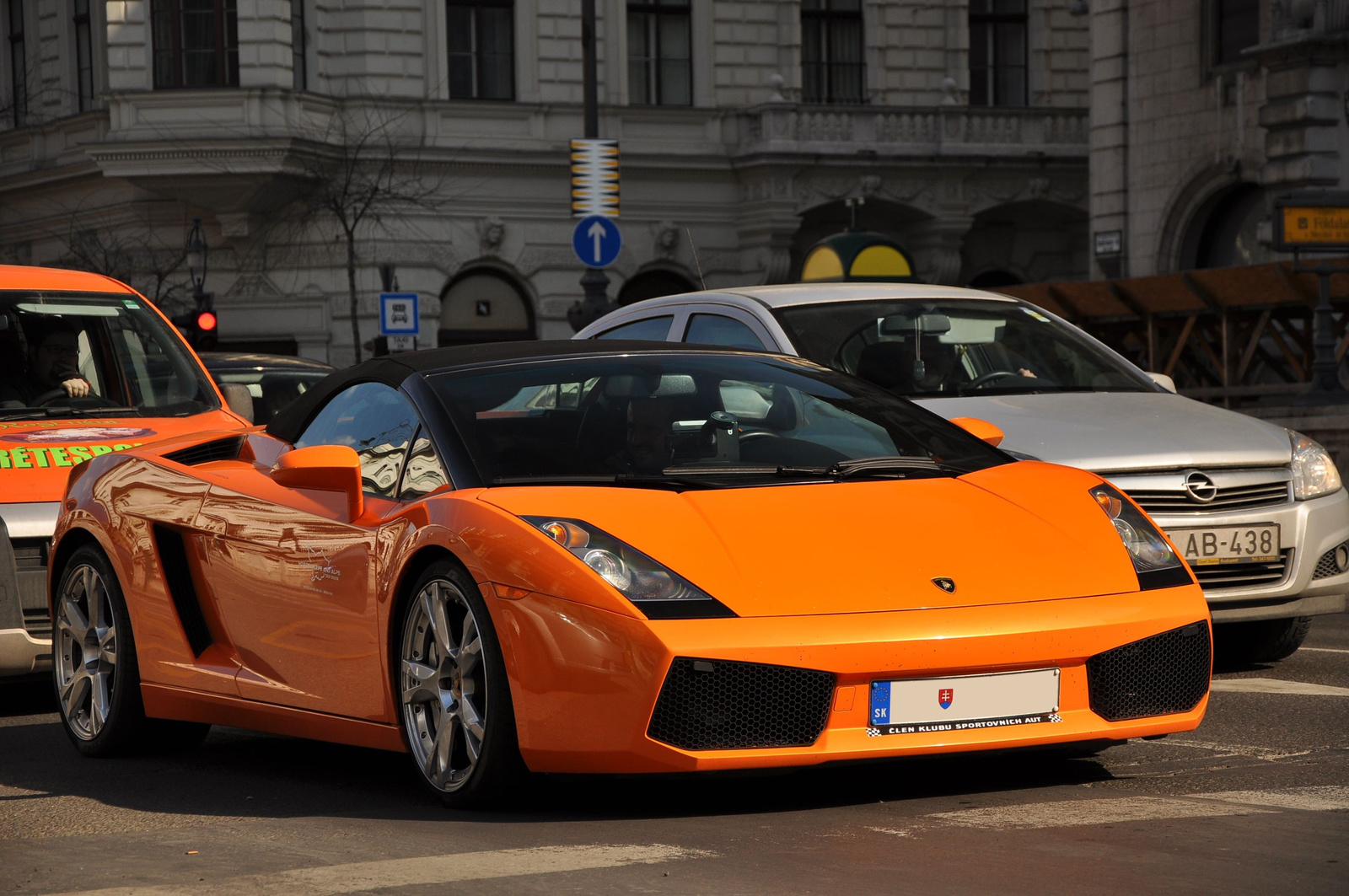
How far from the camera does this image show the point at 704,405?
6.13 metres

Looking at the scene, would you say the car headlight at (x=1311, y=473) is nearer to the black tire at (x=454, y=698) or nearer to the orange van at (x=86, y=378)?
the black tire at (x=454, y=698)

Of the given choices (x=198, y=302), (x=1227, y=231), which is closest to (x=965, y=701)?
(x=1227, y=231)

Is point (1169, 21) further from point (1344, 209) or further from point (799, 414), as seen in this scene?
point (799, 414)

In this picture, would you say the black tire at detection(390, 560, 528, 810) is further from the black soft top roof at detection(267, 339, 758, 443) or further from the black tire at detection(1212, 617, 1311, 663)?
the black tire at detection(1212, 617, 1311, 663)

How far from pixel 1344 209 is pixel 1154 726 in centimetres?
1461

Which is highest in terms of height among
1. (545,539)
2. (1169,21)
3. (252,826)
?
(1169,21)

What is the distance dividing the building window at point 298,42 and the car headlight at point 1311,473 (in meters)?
29.9

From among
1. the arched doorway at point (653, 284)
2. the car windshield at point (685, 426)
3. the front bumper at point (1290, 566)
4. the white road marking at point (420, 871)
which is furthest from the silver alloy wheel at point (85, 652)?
the arched doorway at point (653, 284)

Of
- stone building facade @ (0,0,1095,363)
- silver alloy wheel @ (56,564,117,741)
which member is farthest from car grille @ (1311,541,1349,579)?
stone building facade @ (0,0,1095,363)

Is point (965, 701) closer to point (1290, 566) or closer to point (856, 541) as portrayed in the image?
point (856, 541)

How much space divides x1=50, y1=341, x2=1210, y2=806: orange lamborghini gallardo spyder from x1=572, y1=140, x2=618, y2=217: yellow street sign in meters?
17.5

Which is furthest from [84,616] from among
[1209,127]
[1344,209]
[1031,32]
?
[1031,32]

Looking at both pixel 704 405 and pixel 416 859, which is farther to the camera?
pixel 704 405

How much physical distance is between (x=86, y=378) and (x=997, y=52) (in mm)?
33282
